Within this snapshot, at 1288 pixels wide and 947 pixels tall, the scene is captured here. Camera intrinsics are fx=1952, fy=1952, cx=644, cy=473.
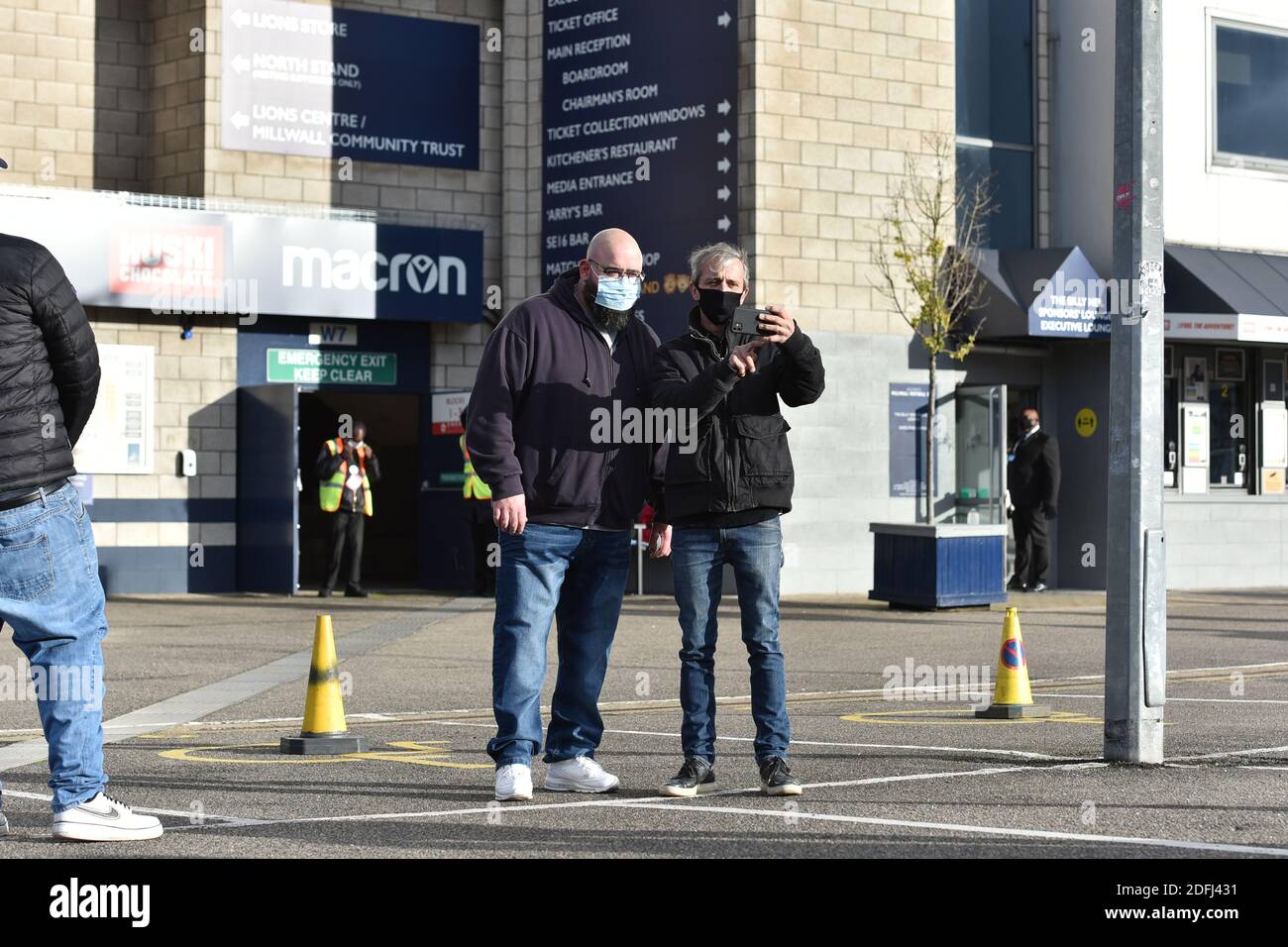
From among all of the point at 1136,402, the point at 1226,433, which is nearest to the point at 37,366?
the point at 1136,402

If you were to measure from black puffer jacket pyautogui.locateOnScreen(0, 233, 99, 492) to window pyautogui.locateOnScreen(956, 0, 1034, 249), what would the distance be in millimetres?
18067

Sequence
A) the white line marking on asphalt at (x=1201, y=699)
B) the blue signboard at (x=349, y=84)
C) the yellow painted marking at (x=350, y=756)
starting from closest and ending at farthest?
the yellow painted marking at (x=350, y=756), the white line marking on asphalt at (x=1201, y=699), the blue signboard at (x=349, y=84)

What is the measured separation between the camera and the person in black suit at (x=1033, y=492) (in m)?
22.5

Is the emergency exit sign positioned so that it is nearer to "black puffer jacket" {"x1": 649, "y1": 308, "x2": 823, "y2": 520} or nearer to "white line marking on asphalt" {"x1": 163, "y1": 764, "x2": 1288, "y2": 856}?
"black puffer jacket" {"x1": 649, "y1": 308, "x2": 823, "y2": 520}

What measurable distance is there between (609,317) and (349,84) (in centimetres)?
1641

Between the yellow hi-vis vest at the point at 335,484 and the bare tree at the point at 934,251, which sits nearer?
the bare tree at the point at 934,251

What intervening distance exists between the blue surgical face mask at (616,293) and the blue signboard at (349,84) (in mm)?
15786

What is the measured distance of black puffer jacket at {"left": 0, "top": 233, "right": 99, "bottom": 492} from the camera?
6.23 m

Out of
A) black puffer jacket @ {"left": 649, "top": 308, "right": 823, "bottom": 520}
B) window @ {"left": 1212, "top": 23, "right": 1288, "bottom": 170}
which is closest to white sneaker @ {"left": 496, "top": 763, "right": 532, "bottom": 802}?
black puffer jacket @ {"left": 649, "top": 308, "right": 823, "bottom": 520}

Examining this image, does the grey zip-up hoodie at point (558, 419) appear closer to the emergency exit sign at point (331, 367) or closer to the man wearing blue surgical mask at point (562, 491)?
the man wearing blue surgical mask at point (562, 491)

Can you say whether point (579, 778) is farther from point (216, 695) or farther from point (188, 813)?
point (216, 695)

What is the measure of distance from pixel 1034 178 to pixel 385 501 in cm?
950

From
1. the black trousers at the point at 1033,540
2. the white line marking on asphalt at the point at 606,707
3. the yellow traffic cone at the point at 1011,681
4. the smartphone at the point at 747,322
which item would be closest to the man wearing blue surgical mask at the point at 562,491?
the smartphone at the point at 747,322
